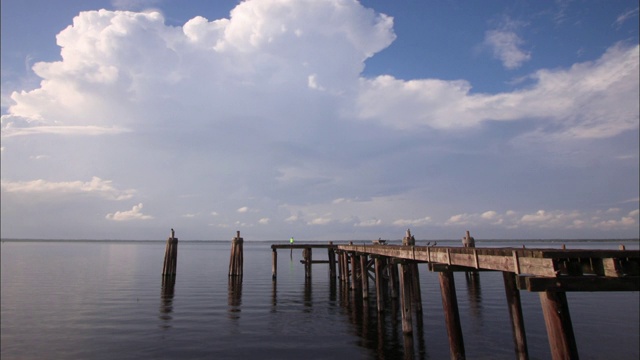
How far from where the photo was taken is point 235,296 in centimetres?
2819

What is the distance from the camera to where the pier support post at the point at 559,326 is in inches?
283

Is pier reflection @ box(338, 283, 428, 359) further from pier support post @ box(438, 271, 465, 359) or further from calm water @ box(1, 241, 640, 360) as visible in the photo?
pier support post @ box(438, 271, 465, 359)

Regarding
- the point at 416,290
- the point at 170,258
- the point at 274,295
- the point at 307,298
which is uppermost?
the point at 170,258

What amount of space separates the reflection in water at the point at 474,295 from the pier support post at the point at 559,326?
49.3 feet

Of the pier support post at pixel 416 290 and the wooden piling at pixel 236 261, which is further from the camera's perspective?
the wooden piling at pixel 236 261

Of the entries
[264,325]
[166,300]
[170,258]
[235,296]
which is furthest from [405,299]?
[170,258]

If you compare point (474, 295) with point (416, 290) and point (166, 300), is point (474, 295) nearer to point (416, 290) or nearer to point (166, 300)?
point (416, 290)

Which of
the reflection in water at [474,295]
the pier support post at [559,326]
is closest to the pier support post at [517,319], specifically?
the pier support post at [559,326]

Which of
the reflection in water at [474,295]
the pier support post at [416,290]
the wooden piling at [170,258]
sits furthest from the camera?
the wooden piling at [170,258]

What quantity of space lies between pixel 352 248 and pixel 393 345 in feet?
43.0

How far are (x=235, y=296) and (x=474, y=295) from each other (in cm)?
1777

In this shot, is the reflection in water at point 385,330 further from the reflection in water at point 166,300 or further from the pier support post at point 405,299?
the reflection in water at point 166,300

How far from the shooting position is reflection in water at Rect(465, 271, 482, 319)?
22.5m

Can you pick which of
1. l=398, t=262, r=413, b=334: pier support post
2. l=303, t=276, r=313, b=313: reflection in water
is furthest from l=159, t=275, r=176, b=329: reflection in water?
l=398, t=262, r=413, b=334: pier support post
